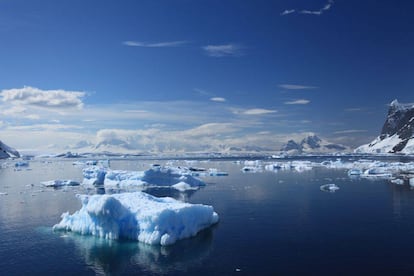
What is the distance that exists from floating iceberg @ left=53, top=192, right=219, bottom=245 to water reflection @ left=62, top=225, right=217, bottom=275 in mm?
525

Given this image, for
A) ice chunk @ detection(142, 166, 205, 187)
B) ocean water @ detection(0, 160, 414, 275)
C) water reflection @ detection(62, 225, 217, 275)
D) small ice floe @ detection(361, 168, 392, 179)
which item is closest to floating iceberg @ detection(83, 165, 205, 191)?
ice chunk @ detection(142, 166, 205, 187)

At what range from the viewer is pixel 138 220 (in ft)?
76.6

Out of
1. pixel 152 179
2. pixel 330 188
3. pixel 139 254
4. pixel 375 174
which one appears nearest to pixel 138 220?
pixel 139 254

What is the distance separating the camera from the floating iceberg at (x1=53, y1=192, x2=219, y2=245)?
74.1 ft

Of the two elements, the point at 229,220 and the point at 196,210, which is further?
the point at 229,220

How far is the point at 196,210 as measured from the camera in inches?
998

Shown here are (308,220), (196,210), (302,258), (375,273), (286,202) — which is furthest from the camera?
(286,202)

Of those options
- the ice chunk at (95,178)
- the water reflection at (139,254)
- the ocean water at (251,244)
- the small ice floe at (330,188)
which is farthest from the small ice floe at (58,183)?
the small ice floe at (330,188)

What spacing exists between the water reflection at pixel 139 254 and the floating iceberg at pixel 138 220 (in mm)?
525

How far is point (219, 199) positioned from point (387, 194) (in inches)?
696

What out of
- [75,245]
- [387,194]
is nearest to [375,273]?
[75,245]

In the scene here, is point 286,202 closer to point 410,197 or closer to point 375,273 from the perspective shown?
point 410,197

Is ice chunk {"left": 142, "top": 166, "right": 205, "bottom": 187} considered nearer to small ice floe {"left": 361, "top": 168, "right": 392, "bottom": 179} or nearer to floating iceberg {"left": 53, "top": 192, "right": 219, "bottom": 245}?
floating iceberg {"left": 53, "top": 192, "right": 219, "bottom": 245}

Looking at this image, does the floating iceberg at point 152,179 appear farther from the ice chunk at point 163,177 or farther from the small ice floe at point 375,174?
the small ice floe at point 375,174
